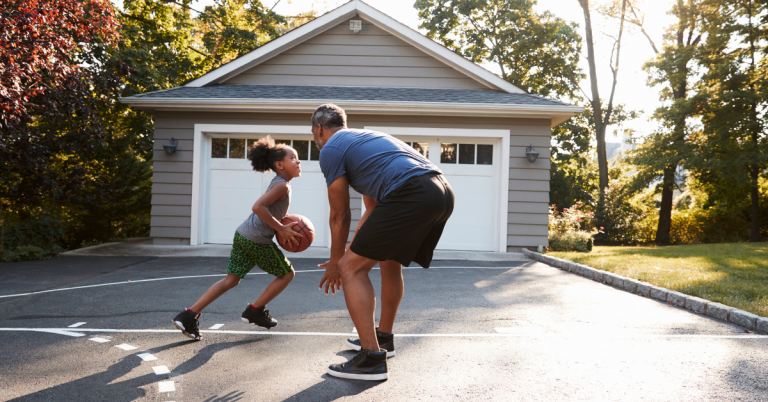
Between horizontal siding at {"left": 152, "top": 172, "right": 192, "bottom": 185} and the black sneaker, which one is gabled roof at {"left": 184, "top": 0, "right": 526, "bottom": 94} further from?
the black sneaker

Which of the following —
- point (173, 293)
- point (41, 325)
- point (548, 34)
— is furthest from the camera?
point (548, 34)

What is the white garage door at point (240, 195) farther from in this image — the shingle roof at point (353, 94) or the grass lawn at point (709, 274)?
the grass lawn at point (709, 274)

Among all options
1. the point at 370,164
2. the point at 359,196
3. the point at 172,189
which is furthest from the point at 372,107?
Result: the point at 370,164

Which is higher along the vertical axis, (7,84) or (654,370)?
(7,84)

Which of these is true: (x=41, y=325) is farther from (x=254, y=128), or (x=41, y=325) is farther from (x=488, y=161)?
(x=488, y=161)

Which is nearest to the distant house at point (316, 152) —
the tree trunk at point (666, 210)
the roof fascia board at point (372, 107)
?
the roof fascia board at point (372, 107)

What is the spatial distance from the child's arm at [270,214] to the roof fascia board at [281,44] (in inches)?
333

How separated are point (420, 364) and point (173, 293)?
140 inches

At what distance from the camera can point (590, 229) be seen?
16.3 m

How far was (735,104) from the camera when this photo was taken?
1656 cm

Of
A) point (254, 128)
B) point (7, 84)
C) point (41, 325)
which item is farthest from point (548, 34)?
point (41, 325)

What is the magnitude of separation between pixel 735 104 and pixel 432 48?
11765mm

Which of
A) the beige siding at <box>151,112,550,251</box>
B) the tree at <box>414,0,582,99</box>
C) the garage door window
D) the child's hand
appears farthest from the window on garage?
the tree at <box>414,0,582,99</box>

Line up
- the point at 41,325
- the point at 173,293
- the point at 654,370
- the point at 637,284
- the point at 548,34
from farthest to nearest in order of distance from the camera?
the point at 548,34
the point at 637,284
the point at 173,293
the point at 41,325
the point at 654,370
